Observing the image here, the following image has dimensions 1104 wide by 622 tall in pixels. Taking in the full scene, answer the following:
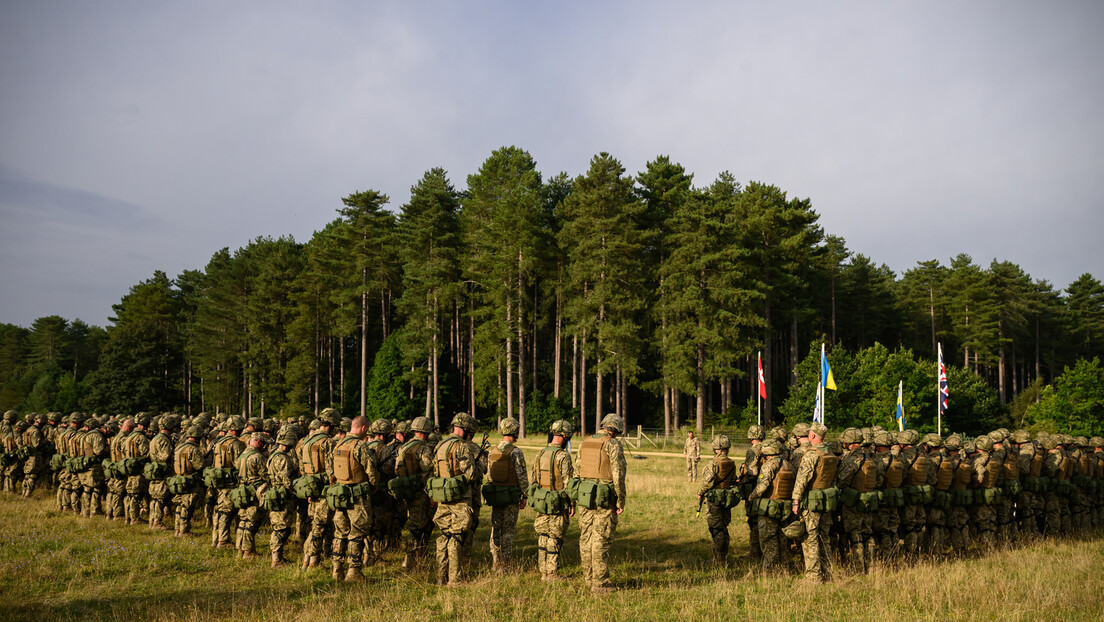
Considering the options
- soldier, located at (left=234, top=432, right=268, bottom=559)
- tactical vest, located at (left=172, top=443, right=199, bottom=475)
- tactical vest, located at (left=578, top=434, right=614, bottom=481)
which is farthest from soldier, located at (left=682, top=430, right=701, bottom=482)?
tactical vest, located at (left=172, top=443, right=199, bottom=475)

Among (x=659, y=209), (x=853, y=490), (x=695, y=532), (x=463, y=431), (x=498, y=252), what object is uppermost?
(x=659, y=209)

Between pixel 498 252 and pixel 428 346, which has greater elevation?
pixel 498 252

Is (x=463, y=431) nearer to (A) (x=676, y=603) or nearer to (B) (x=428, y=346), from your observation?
(A) (x=676, y=603)

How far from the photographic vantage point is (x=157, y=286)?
7644 cm

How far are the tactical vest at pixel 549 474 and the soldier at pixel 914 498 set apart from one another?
227 inches

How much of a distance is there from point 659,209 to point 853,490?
1520 inches

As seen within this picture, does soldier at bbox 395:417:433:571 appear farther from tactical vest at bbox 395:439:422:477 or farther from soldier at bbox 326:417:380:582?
soldier at bbox 326:417:380:582

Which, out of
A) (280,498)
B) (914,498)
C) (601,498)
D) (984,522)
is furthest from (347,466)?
(984,522)

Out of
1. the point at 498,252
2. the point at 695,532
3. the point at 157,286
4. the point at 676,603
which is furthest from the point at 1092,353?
the point at 157,286

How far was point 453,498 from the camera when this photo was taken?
9328 millimetres

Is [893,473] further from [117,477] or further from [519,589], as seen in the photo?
[117,477]

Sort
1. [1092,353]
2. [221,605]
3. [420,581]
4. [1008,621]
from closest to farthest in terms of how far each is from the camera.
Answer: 1. [1008,621]
2. [221,605]
3. [420,581]
4. [1092,353]

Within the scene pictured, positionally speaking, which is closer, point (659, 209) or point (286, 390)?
point (659, 209)

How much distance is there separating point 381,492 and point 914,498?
872 centimetres
